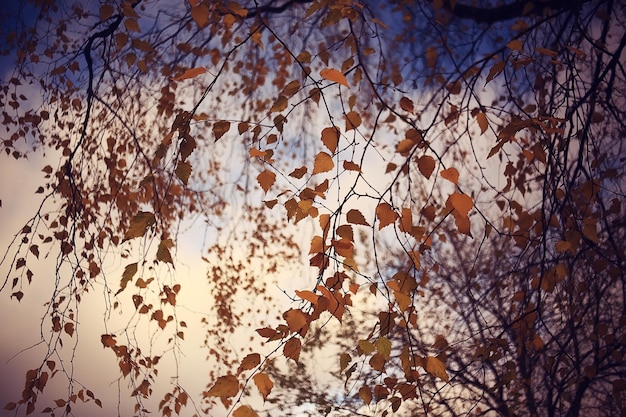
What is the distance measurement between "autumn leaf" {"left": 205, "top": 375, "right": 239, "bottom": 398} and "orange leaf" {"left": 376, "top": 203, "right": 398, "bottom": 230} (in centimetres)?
56

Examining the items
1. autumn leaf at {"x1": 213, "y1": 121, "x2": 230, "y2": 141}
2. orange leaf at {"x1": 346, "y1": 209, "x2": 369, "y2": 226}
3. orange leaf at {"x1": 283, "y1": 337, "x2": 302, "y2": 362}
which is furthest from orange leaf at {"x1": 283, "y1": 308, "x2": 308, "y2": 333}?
autumn leaf at {"x1": 213, "y1": 121, "x2": 230, "y2": 141}

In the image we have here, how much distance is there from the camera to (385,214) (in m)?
1.40

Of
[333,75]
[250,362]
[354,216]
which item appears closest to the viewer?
[333,75]

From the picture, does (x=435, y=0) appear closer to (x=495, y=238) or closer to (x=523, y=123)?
(x=495, y=238)

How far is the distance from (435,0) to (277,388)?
3053 mm

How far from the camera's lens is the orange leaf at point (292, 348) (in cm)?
129

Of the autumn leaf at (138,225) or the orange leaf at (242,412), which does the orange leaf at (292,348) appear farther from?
the autumn leaf at (138,225)

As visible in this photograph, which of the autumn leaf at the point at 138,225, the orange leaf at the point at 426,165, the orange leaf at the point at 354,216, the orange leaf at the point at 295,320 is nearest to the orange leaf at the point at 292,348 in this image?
the orange leaf at the point at 295,320

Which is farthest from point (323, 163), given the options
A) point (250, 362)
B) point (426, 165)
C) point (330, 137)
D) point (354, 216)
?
point (250, 362)

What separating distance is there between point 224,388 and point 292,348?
0.67 ft

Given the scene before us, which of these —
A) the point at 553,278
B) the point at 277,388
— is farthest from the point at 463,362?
the point at 553,278

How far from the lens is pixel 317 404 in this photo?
12.7 ft

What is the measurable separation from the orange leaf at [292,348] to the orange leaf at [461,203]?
53 cm

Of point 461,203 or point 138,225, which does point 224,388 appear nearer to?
point 138,225
